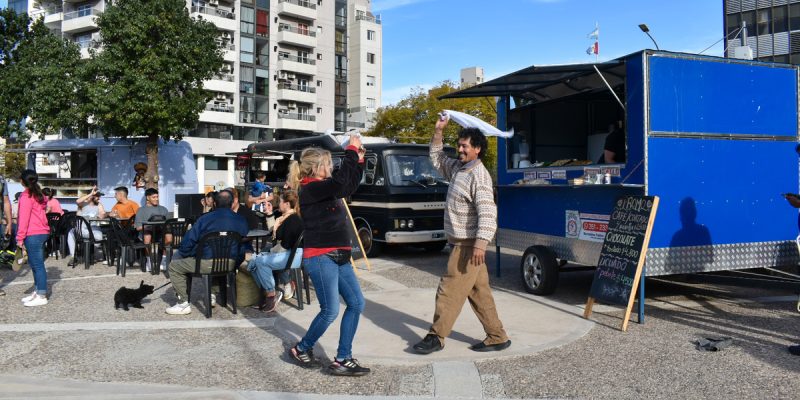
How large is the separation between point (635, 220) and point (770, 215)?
2.23m

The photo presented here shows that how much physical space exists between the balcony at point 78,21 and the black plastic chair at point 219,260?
46287mm

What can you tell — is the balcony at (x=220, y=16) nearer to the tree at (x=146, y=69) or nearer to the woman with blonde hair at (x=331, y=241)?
the tree at (x=146, y=69)

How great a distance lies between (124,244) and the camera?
1079cm

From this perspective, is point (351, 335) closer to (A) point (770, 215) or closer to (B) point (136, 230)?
(A) point (770, 215)

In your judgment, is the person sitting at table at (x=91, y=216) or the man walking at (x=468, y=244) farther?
the person sitting at table at (x=91, y=216)

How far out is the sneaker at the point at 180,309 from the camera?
24.3 ft

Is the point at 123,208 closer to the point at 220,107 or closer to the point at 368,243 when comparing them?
the point at 368,243

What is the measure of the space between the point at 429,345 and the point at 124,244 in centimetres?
709

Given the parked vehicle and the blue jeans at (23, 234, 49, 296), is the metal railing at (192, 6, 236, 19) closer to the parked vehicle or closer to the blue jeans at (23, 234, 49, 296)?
the parked vehicle

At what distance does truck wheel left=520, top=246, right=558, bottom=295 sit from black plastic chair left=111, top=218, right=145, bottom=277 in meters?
6.39

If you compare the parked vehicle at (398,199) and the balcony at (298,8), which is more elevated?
the balcony at (298,8)

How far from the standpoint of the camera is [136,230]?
11.7 m

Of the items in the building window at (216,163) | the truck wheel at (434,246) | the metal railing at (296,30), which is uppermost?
the metal railing at (296,30)

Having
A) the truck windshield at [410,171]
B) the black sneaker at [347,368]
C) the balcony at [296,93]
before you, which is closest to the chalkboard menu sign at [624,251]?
the black sneaker at [347,368]
